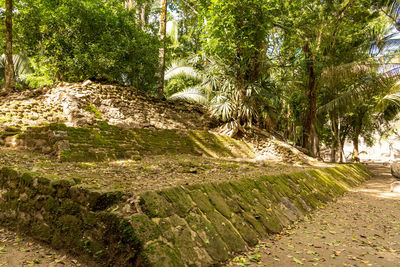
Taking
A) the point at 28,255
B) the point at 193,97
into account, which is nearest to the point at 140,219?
the point at 28,255

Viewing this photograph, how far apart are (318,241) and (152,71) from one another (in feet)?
28.3

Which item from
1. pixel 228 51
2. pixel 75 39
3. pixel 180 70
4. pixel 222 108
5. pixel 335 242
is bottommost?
pixel 335 242

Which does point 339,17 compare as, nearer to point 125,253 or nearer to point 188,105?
point 188,105

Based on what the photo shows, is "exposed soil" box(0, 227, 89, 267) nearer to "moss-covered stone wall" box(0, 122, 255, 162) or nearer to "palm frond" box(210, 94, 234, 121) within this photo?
"moss-covered stone wall" box(0, 122, 255, 162)

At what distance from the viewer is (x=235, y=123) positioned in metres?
8.87

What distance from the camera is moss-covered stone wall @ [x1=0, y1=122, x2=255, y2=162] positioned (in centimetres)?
433

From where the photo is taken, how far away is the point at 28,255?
2002 millimetres

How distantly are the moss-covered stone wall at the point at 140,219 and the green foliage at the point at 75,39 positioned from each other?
19.0ft

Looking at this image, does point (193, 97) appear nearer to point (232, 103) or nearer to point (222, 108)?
point (222, 108)

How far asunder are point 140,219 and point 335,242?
94.4 inches

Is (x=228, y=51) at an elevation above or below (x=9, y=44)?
above

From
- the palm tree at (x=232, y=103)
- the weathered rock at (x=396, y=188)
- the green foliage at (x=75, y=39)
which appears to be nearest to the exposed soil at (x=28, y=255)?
the green foliage at (x=75, y=39)

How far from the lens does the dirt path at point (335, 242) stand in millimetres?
2258

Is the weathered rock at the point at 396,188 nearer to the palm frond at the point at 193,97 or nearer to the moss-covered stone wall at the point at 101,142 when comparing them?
the moss-covered stone wall at the point at 101,142
